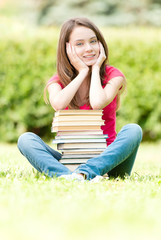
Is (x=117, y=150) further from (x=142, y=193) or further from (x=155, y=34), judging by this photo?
(x=155, y=34)

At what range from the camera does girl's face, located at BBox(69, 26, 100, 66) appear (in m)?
3.94

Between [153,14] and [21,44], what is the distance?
36.0 ft

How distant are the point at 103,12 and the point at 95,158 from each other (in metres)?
15.8

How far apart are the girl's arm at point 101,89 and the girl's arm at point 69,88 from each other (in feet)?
0.33

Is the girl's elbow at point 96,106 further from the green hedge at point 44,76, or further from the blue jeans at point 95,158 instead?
the green hedge at point 44,76

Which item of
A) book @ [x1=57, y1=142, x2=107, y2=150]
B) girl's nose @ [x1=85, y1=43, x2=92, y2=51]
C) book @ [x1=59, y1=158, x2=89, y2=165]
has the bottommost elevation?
book @ [x1=59, y1=158, x2=89, y2=165]

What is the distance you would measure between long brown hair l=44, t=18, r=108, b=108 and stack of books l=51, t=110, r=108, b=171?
420 mm

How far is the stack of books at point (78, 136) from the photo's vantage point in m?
3.60

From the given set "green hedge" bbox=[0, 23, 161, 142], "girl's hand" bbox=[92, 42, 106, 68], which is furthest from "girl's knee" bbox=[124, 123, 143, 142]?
"green hedge" bbox=[0, 23, 161, 142]

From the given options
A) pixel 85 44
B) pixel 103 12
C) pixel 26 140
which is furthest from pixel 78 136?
pixel 103 12

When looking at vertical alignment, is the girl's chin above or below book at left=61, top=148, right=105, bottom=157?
above

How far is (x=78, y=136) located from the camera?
3.60m

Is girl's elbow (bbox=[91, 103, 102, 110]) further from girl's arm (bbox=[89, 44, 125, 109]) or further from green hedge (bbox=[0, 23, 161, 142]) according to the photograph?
green hedge (bbox=[0, 23, 161, 142])

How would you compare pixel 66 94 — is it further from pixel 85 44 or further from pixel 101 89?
pixel 85 44
